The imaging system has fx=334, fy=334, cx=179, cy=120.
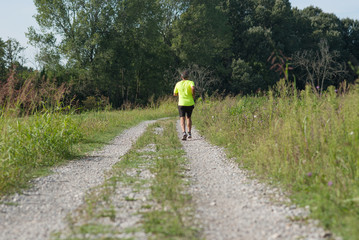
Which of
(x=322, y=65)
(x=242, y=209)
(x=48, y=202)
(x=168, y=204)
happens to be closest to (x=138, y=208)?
(x=168, y=204)

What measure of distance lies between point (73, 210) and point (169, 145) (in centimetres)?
528

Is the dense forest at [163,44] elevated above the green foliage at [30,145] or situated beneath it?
elevated above

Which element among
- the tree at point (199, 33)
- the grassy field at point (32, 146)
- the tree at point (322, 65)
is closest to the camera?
the grassy field at point (32, 146)

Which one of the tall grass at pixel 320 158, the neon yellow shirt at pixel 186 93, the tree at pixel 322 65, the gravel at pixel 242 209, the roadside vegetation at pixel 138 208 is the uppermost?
the tree at pixel 322 65

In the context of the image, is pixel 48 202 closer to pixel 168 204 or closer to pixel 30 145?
pixel 168 204

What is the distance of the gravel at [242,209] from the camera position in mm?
3354

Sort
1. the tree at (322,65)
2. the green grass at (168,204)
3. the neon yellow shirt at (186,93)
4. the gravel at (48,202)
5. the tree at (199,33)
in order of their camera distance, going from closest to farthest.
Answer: the green grass at (168,204) → the gravel at (48,202) → the neon yellow shirt at (186,93) → the tree at (322,65) → the tree at (199,33)

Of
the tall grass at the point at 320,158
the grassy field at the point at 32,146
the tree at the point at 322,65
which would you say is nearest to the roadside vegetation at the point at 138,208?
the tall grass at the point at 320,158

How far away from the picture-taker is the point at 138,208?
13.4 ft

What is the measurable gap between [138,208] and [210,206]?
2.99 ft

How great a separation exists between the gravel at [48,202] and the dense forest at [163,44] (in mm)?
15455

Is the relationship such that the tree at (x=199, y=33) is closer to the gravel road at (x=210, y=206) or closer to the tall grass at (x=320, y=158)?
the tall grass at (x=320, y=158)

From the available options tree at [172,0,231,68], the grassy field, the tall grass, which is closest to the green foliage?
the grassy field

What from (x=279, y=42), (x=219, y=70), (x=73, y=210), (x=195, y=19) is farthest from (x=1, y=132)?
(x=279, y=42)
